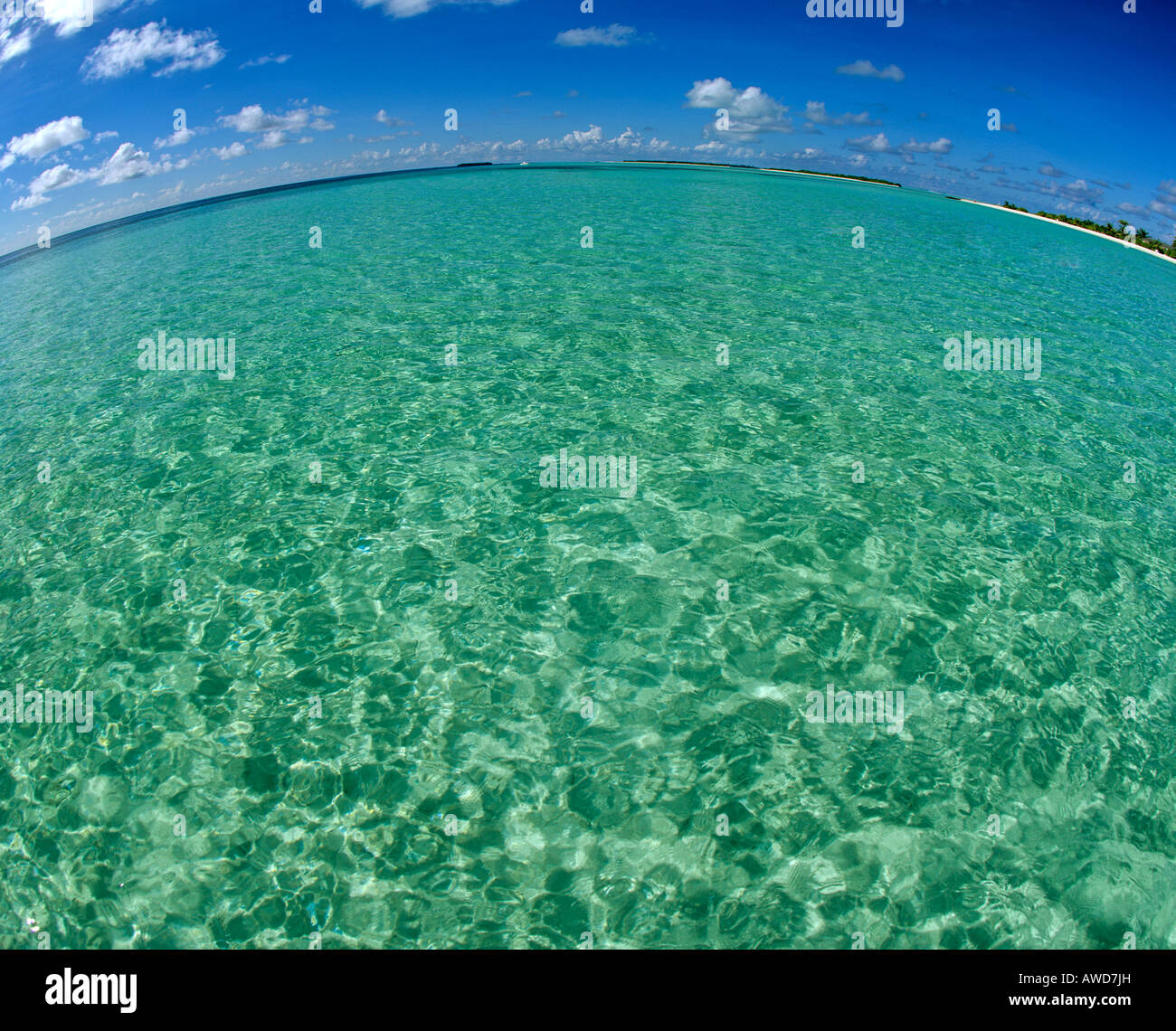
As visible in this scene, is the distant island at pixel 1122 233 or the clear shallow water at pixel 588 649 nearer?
the clear shallow water at pixel 588 649

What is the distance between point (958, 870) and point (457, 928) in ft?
10.7

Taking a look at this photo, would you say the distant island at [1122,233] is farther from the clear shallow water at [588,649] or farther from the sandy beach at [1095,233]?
the clear shallow water at [588,649]

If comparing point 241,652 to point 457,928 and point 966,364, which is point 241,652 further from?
point 966,364

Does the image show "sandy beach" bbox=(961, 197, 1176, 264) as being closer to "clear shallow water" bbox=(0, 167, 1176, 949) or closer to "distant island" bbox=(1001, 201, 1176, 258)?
"distant island" bbox=(1001, 201, 1176, 258)

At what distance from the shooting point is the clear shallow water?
3930mm

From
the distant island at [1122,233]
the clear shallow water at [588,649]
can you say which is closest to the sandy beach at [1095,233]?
the distant island at [1122,233]

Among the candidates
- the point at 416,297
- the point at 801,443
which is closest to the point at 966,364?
the point at 801,443

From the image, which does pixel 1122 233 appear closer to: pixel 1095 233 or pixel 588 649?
pixel 1095 233

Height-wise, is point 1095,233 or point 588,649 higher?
point 1095,233

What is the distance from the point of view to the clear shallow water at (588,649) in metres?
3.93

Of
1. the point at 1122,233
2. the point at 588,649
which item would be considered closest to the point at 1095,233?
the point at 1122,233

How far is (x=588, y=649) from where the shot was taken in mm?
5598

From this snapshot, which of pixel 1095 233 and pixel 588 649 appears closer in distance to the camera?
pixel 588 649

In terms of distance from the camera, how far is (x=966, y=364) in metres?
12.5
